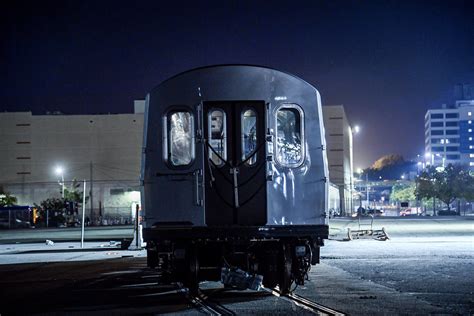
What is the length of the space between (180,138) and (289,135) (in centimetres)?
194

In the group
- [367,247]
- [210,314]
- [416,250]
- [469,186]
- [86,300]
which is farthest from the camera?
[469,186]

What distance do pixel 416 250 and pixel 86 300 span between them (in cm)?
1666

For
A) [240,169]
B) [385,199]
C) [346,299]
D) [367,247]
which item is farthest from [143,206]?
[385,199]

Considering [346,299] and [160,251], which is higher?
[160,251]

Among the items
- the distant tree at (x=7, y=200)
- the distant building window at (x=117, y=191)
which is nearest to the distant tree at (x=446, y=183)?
the distant building window at (x=117, y=191)

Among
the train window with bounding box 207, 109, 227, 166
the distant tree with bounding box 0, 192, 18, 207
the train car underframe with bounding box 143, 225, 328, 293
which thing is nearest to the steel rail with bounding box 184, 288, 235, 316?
the train car underframe with bounding box 143, 225, 328, 293

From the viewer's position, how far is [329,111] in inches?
3971

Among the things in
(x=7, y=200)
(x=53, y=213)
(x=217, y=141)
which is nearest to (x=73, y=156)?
(x=7, y=200)

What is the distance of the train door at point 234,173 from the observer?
13156mm

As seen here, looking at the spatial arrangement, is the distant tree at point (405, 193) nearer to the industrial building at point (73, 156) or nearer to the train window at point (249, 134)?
the industrial building at point (73, 156)

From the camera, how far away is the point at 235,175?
43.1 ft

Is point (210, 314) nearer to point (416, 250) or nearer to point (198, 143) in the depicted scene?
point (198, 143)

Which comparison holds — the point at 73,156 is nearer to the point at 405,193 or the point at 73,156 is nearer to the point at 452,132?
the point at 405,193

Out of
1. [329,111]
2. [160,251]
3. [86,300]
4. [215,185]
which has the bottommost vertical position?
[86,300]
